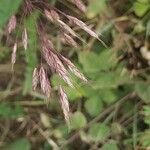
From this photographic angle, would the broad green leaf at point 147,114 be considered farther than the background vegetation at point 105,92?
No

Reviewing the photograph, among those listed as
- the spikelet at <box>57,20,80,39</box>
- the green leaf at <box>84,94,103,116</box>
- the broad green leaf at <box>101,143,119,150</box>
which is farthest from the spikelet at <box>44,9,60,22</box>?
the broad green leaf at <box>101,143,119,150</box>

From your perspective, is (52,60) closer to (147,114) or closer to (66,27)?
(66,27)

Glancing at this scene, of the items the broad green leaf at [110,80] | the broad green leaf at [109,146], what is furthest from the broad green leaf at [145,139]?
the broad green leaf at [110,80]

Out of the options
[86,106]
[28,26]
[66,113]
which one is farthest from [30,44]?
[86,106]

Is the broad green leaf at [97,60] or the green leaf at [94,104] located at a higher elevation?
the broad green leaf at [97,60]

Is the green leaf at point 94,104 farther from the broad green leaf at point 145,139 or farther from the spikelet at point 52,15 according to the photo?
the spikelet at point 52,15

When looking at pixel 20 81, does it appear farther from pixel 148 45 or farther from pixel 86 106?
pixel 148 45

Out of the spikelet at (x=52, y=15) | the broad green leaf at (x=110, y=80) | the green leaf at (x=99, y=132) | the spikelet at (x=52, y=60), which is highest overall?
the spikelet at (x=52, y=15)

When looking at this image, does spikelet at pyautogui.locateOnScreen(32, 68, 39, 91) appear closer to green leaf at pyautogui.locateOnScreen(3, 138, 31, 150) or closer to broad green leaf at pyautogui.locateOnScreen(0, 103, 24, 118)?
broad green leaf at pyautogui.locateOnScreen(0, 103, 24, 118)
